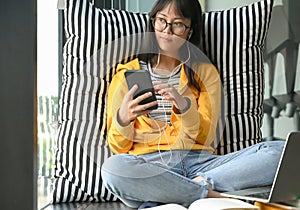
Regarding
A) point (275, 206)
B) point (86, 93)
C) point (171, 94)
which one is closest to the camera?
point (275, 206)

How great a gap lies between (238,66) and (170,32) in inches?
10.8

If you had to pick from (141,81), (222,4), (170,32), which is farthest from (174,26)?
(222,4)

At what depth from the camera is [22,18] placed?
0.92 m

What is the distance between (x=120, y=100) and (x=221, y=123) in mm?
373

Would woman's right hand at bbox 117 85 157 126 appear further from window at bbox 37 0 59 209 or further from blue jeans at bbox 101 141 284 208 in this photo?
window at bbox 37 0 59 209

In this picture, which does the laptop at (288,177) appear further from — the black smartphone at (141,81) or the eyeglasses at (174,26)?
the eyeglasses at (174,26)

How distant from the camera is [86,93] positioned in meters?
1.87

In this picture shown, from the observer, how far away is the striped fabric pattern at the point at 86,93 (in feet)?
5.93

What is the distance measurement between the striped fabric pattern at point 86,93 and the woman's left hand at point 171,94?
216mm

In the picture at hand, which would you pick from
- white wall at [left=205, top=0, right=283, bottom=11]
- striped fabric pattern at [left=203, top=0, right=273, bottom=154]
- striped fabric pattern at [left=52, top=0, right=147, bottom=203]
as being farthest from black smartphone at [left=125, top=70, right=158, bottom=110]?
white wall at [left=205, top=0, right=283, bottom=11]

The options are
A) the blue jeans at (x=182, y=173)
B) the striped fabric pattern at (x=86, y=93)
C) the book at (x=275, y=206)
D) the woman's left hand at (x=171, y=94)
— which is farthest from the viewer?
the striped fabric pattern at (x=86, y=93)

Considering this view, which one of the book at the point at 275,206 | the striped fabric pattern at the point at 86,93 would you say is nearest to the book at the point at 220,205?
the book at the point at 275,206

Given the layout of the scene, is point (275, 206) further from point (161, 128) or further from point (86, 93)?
point (86, 93)

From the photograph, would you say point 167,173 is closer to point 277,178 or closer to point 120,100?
point 120,100
